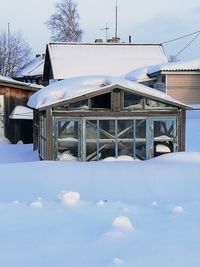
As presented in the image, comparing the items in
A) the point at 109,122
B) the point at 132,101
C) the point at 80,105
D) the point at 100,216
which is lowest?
the point at 100,216

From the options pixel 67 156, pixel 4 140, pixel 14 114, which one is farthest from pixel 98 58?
pixel 67 156

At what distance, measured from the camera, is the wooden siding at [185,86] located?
25.4 metres

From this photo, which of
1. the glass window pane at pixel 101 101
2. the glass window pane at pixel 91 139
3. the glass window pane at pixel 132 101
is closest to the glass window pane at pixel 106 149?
the glass window pane at pixel 91 139

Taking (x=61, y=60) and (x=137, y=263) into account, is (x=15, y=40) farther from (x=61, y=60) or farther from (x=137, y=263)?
(x=137, y=263)

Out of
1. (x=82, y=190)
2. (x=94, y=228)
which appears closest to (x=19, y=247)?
(x=94, y=228)

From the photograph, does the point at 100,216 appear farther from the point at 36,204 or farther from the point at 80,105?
the point at 80,105

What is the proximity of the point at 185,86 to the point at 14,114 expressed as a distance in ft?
31.4

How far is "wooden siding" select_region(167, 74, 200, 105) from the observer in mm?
25422

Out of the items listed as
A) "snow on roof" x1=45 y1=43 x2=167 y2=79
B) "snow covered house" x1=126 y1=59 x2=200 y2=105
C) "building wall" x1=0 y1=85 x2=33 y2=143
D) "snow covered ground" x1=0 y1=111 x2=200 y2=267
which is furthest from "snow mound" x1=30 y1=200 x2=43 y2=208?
"snow on roof" x1=45 y1=43 x2=167 y2=79

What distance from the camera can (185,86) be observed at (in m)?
25.5

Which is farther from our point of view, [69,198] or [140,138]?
[140,138]

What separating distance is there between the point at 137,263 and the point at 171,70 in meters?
22.1

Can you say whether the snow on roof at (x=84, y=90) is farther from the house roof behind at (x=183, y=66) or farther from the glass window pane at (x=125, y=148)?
the house roof behind at (x=183, y=66)

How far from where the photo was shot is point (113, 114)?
1378 centimetres
